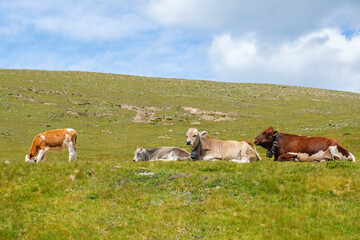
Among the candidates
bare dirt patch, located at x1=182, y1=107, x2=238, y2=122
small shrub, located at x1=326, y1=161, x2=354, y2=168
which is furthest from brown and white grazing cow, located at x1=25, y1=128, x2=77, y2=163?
bare dirt patch, located at x1=182, y1=107, x2=238, y2=122

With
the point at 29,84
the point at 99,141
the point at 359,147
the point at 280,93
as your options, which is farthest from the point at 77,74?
the point at 359,147

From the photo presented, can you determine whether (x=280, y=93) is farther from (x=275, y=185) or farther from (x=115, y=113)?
(x=275, y=185)

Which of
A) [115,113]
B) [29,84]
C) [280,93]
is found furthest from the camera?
[280,93]

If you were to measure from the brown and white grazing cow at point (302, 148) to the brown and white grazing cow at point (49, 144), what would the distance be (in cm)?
1032

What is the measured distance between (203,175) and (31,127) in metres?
39.9

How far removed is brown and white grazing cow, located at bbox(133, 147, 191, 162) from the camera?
70.6 feet

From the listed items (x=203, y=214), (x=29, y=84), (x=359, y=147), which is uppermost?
(x=29, y=84)

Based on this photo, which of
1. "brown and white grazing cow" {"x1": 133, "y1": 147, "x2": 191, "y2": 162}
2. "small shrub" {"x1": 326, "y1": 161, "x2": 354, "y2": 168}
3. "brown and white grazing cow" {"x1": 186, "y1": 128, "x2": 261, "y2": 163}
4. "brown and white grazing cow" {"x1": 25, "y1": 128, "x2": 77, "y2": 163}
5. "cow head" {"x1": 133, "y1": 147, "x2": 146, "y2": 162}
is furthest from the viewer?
"cow head" {"x1": 133, "y1": 147, "x2": 146, "y2": 162}

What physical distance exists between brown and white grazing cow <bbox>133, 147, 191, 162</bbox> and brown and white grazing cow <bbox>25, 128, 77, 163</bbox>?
4470 millimetres

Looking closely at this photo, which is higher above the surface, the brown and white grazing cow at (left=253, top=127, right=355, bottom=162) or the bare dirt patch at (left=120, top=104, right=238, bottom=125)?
the bare dirt patch at (left=120, top=104, right=238, bottom=125)

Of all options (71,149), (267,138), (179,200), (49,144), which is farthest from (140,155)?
(179,200)

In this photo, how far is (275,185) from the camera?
14289mm

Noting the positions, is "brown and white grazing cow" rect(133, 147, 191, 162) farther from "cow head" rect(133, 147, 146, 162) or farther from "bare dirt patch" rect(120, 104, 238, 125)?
"bare dirt patch" rect(120, 104, 238, 125)

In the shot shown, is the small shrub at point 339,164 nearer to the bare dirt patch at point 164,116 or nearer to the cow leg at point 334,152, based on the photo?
the cow leg at point 334,152
